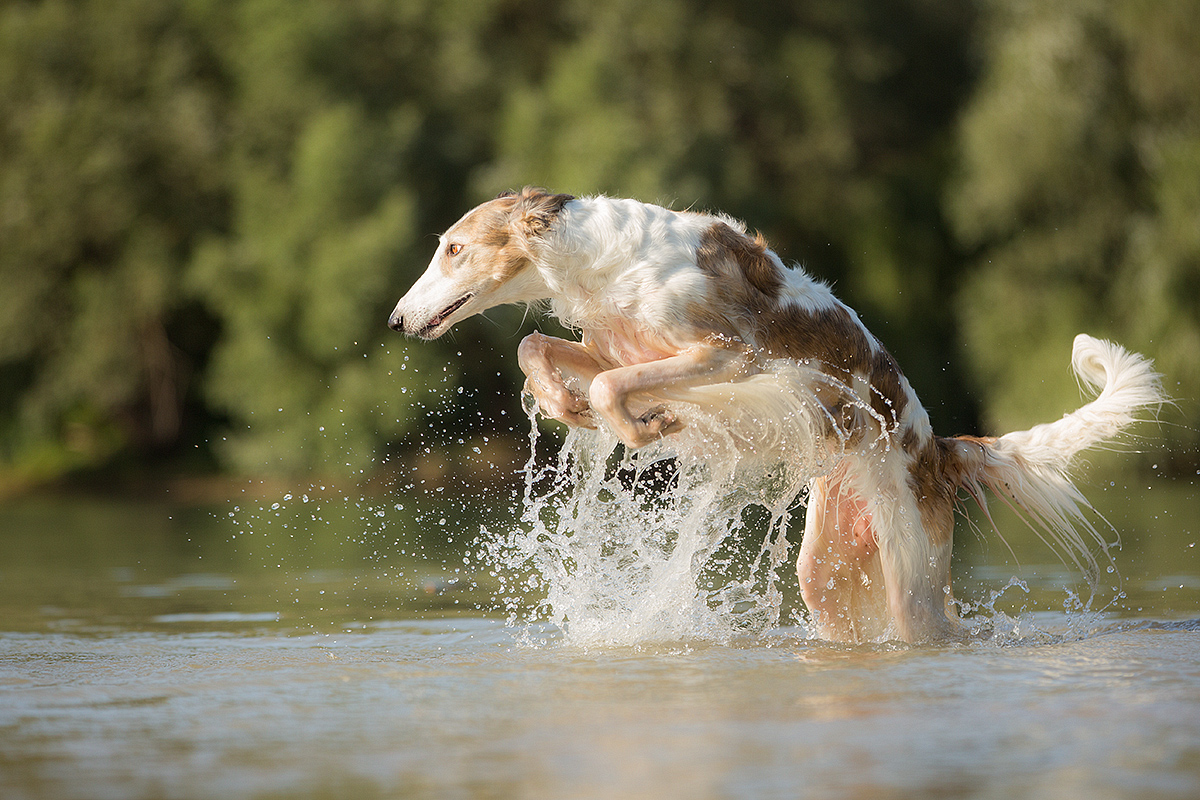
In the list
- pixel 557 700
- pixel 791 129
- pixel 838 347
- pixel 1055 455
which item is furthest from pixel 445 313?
pixel 791 129

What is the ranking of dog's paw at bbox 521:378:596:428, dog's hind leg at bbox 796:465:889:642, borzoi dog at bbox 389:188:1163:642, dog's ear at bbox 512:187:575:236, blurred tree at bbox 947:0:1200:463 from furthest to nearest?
blurred tree at bbox 947:0:1200:463, dog's hind leg at bbox 796:465:889:642, dog's paw at bbox 521:378:596:428, dog's ear at bbox 512:187:575:236, borzoi dog at bbox 389:188:1163:642

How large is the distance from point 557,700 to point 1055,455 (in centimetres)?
297

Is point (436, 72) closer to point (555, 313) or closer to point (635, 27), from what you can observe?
point (635, 27)

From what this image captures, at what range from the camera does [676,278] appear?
5.95 metres

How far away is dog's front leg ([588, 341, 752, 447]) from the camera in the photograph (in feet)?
19.1

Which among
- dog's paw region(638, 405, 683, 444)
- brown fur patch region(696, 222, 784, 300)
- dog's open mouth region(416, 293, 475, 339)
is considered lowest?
dog's paw region(638, 405, 683, 444)

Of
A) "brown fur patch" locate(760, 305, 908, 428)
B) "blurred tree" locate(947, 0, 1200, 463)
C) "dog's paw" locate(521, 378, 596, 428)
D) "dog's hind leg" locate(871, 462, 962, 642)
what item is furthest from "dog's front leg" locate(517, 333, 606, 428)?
"blurred tree" locate(947, 0, 1200, 463)

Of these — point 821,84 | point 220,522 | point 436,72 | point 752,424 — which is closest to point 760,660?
point 752,424

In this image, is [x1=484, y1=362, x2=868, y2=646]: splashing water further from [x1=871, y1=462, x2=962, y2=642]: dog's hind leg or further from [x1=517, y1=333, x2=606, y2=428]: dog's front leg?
[x1=871, y1=462, x2=962, y2=642]: dog's hind leg

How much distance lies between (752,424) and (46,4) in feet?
66.8

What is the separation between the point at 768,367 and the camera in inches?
238

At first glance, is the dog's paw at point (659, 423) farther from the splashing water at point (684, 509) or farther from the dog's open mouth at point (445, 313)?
the dog's open mouth at point (445, 313)

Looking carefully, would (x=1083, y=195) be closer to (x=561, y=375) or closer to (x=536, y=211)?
(x=561, y=375)

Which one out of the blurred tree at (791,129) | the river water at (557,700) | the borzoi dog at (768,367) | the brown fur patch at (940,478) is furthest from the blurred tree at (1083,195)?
the brown fur patch at (940,478)
